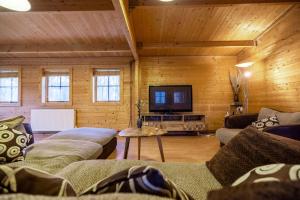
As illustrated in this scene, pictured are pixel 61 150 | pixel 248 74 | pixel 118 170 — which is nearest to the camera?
pixel 118 170

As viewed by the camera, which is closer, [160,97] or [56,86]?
[160,97]

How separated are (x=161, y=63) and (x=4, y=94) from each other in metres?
4.91

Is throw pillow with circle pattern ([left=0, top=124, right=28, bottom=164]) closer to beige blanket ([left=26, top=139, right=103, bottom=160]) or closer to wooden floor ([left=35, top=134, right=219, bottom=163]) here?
beige blanket ([left=26, top=139, right=103, bottom=160])

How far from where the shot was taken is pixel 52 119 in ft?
17.3

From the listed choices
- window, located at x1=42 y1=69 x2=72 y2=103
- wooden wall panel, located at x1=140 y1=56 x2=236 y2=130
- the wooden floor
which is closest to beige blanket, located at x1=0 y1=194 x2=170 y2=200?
the wooden floor

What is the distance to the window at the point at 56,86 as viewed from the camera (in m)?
5.62

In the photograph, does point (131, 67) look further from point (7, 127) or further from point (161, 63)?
point (7, 127)

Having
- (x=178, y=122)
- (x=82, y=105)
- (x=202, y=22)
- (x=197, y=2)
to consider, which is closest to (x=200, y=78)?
(x=178, y=122)

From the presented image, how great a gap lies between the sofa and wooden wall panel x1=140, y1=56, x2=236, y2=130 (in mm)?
2107

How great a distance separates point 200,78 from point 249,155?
15.6 ft

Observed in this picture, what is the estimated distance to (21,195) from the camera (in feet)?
1.59

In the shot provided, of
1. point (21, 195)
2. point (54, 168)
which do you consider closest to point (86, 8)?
point (54, 168)

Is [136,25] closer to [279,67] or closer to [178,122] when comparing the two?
[178,122]

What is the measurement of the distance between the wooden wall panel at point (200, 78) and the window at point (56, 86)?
2348 mm
